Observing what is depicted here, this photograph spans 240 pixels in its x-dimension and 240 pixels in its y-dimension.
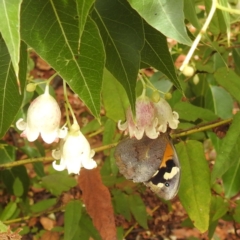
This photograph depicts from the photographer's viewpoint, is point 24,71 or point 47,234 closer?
point 24,71

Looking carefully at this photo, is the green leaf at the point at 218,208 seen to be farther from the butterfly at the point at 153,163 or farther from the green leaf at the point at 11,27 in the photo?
the green leaf at the point at 11,27

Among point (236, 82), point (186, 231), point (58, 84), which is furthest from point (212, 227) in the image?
point (58, 84)

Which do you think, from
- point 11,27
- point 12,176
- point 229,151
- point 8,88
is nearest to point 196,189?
point 229,151

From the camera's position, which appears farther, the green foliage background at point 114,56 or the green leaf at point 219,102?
the green leaf at point 219,102

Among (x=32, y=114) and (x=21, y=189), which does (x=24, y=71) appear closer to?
(x=32, y=114)

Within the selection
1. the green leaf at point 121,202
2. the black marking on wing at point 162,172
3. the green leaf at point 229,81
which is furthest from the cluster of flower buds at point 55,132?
the green leaf at point 121,202

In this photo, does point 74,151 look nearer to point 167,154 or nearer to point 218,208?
point 167,154
